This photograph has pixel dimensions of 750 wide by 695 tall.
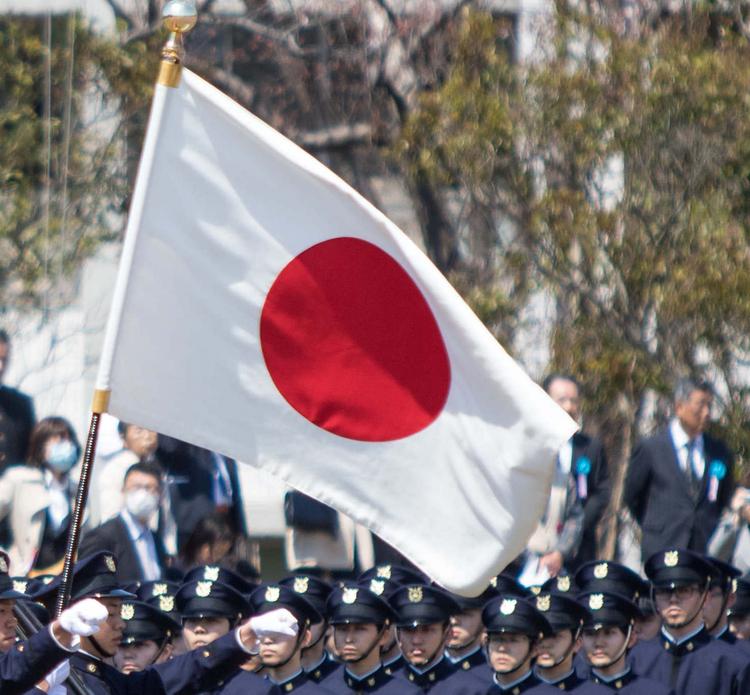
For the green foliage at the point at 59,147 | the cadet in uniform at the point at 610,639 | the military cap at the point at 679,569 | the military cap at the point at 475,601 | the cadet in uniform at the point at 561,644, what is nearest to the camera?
the cadet in uniform at the point at 561,644

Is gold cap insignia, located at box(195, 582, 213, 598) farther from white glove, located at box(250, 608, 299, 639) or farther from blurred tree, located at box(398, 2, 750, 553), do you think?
blurred tree, located at box(398, 2, 750, 553)

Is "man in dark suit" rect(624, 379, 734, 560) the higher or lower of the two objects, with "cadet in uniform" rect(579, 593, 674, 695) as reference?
lower

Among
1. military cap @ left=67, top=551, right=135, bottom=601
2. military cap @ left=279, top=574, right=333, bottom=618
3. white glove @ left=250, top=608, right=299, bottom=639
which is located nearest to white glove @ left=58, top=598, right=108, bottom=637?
white glove @ left=250, top=608, right=299, bottom=639

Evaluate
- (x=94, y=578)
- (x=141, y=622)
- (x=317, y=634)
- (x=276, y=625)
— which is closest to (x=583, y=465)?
(x=317, y=634)

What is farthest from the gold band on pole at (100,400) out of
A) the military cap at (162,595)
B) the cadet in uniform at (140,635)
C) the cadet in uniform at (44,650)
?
the military cap at (162,595)

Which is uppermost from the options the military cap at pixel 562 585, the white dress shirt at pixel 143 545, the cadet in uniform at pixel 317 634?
the military cap at pixel 562 585

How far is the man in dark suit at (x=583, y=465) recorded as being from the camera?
11797 mm

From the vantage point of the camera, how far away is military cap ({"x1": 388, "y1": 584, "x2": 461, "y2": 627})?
32.3 feet

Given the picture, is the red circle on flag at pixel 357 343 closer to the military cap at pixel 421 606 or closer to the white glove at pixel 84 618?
the white glove at pixel 84 618

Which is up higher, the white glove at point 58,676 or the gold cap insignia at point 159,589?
the white glove at point 58,676

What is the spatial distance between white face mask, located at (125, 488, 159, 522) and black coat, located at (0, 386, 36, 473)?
1.21 metres

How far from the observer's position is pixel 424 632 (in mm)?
9867

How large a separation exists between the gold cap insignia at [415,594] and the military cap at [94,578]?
1856 mm

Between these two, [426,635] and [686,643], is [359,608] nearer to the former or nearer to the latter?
[426,635]
